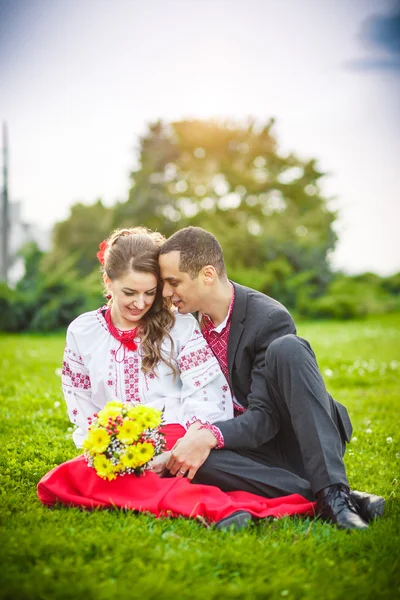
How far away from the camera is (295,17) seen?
11.9 meters

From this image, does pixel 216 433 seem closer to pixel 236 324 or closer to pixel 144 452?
pixel 144 452

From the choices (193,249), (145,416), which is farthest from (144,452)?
(193,249)

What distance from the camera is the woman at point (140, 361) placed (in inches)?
143

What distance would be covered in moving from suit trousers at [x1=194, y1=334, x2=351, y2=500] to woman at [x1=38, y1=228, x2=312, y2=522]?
0.11 meters

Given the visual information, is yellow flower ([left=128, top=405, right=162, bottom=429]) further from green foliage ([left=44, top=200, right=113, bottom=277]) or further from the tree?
green foliage ([left=44, top=200, right=113, bottom=277])

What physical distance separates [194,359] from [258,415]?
0.57m

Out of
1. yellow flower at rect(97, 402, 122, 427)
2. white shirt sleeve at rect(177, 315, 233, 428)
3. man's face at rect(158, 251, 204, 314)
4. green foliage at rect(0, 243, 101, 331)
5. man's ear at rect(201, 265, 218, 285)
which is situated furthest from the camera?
green foliage at rect(0, 243, 101, 331)

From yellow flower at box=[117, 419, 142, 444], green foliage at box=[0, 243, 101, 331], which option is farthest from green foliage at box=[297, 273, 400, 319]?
yellow flower at box=[117, 419, 142, 444]

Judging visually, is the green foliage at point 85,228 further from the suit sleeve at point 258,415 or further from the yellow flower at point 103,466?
the yellow flower at point 103,466

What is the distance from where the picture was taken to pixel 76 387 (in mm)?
3904

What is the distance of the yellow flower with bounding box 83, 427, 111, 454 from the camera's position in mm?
3156

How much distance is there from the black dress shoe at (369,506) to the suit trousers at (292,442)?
225mm

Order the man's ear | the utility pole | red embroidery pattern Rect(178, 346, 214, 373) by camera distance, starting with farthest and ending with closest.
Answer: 1. the utility pole
2. the man's ear
3. red embroidery pattern Rect(178, 346, 214, 373)

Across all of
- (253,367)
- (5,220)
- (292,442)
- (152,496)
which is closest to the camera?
(152,496)
